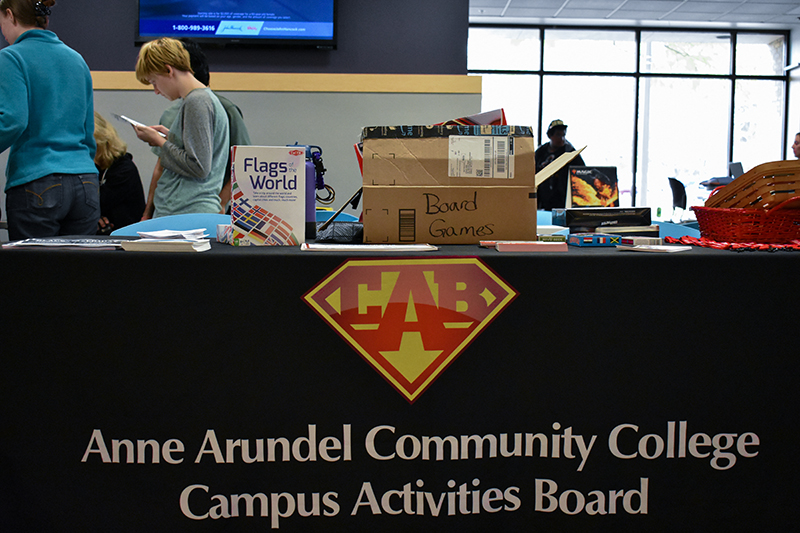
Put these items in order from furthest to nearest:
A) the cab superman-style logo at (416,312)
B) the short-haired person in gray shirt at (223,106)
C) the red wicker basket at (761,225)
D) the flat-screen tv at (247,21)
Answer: the flat-screen tv at (247,21) → the short-haired person in gray shirt at (223,106) → the red wicker basket at (761,225) → the cab superman-style logo at (416,312)

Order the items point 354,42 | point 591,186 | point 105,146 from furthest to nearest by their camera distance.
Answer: point 354,42, point 105,146, point 591,186

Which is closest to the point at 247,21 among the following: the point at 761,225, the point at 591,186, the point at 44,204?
the point at 44,204

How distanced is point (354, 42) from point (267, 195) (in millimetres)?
2783

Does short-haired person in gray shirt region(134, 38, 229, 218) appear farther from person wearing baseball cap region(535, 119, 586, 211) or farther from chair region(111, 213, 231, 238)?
person wearing baseball cap region(535, 119, 586, 211)

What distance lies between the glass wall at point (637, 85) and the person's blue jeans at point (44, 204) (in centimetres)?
586

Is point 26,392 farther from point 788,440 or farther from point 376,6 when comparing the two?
point 376,6

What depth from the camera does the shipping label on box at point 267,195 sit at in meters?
0.92

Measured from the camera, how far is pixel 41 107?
152cm

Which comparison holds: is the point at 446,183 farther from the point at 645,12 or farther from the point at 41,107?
the point at 645,12

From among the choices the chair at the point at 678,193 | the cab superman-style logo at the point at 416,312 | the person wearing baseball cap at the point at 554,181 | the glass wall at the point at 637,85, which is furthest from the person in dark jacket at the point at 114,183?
the chair at the point at 678,193

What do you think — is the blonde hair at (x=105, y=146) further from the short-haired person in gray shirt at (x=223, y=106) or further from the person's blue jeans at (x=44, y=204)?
the person's blue jeans at (x=44, y=204)

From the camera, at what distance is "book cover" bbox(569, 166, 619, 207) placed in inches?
77.9

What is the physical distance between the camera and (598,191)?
198cm

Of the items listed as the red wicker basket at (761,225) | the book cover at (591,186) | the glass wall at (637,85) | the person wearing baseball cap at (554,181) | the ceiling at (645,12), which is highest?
the ceiling at (645,12)
